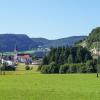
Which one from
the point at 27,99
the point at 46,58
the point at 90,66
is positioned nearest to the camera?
the point at 27,99

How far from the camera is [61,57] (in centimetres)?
13112

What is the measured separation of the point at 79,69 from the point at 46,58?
34441 mm

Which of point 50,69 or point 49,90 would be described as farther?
point 50,69

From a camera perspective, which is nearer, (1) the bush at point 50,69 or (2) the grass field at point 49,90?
(2) the grass field at point 49,90

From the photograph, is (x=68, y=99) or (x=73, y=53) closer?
(x=68, y=99)

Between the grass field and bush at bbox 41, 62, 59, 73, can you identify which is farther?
bush at bbox 41, 62, 59, 73

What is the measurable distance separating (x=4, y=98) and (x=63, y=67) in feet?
260

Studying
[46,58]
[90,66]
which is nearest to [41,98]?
[90,66]

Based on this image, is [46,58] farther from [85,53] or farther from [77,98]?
[77,98]

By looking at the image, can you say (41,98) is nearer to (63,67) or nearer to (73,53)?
(63,67)

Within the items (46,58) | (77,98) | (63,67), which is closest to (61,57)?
(46,58)

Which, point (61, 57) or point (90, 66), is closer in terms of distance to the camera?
point (90, 66)

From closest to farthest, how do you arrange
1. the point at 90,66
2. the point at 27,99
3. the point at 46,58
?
the point at 27,99 → the point at 90,66 → the point at 46,58

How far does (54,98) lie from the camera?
67.3 feet
